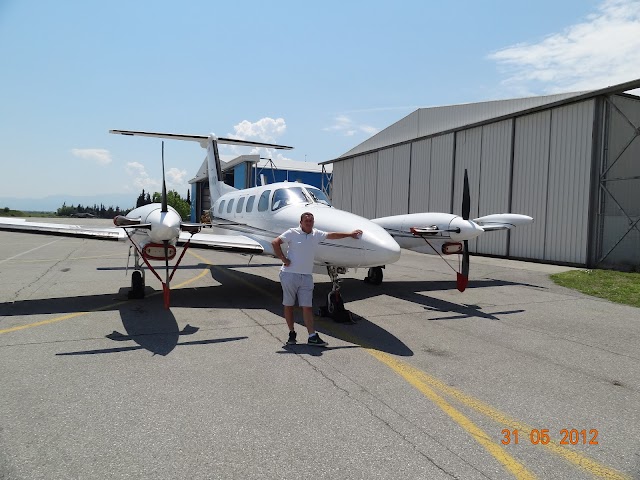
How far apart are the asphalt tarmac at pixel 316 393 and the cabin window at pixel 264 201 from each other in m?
2.73

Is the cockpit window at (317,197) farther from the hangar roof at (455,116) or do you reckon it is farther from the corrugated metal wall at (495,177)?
the corrugated metal wall at (495,177)

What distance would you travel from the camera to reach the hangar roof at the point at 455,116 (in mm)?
22406

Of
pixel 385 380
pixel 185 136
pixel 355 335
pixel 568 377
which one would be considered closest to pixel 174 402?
pixel 385 380

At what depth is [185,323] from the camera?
747cm

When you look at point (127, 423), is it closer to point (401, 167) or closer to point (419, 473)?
point (419, 473)

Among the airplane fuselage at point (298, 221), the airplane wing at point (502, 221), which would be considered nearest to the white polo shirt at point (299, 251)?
the airplane fuselage at point (298, 221)

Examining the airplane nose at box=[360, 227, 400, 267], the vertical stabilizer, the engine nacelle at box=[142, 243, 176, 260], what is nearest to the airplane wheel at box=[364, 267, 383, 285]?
the airplane nose at box=[360, 227, 400, 267]

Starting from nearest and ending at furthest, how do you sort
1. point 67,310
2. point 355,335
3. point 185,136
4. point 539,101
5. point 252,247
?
1. point 355,335
2. point 67,310
3. point 252,247
4. point 185,136
5. point 539,101

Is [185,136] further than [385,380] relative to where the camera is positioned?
Yes

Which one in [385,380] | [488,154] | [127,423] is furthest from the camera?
[488,154]

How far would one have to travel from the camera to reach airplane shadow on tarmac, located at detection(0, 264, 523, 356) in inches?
250

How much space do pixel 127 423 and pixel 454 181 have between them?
23.0 meters

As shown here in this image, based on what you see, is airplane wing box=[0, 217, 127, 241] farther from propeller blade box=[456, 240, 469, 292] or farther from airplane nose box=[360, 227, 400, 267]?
propeller blade box=[456, 240, 469, 292]

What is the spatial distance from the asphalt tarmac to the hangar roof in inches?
597
